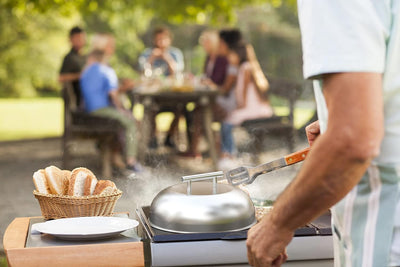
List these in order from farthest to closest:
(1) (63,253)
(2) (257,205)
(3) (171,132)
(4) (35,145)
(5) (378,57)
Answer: (4) (35,145) → (3) (171,132) → (2) (257,205) → (1) (63,253) → (5) (378,57)

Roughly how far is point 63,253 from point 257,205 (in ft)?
2.52

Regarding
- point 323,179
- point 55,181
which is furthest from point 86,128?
point 323,179

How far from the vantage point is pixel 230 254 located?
1.68 meters

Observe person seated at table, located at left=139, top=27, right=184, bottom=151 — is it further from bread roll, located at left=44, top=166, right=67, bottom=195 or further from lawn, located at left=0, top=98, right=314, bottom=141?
bread roll, located at left=44, top=166, right=67, bottom=195

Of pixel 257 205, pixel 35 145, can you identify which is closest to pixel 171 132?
pixel 35 145

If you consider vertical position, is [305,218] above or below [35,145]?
above

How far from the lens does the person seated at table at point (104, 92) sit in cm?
680

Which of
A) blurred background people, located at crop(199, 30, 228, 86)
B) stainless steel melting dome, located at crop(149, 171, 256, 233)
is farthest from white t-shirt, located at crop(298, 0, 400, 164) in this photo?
blurred background people, located at crop(199, 30, 228, 86)

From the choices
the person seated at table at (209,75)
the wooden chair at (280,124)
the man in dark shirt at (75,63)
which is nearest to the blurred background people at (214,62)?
the person seated at table at (209,75)

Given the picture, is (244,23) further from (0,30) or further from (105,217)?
(105,217)

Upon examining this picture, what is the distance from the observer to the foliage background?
669 inches

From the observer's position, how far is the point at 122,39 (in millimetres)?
20000

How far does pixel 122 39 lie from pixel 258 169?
18683mm

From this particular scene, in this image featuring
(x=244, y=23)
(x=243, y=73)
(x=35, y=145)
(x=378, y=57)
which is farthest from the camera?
(x=244, y=23)
